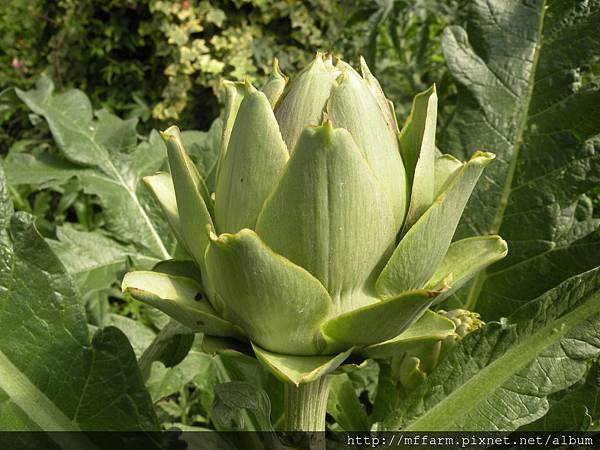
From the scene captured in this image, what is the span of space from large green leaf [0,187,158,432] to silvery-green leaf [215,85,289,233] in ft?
0.58

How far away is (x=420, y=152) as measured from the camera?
0.42 metres

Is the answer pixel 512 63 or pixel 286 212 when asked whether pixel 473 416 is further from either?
pixel 512 63

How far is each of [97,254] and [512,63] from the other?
1.88 ft

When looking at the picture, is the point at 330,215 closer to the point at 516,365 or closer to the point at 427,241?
the point at 427,241

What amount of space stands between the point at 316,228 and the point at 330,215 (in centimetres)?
1

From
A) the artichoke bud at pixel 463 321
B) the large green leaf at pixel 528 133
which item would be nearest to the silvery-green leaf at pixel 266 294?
the artichoke bud at pixel 463 321

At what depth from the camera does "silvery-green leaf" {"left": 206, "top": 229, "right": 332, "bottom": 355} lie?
0.37 m

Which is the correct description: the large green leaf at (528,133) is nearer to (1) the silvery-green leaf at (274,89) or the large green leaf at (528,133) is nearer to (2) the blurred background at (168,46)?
(1) the silvery-green leaf at (274,89)

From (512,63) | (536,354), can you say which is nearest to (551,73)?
(512,63)

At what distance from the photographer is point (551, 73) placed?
0.69m

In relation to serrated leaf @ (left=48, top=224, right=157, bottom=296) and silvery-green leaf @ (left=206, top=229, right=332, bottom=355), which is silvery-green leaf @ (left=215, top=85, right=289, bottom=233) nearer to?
silvery-green leaf @ (left=206, top=229, right=332, bottom=355)

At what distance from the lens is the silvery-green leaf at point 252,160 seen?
38cm

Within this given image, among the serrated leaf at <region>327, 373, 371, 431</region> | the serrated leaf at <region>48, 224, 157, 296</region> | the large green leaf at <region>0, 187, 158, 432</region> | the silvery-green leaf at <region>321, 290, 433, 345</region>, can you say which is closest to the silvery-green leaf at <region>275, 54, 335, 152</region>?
the silvery-green leaf at <region>321, 290, 433, 345</region>

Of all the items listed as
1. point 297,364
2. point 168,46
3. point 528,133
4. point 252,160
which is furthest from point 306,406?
point 168,46
